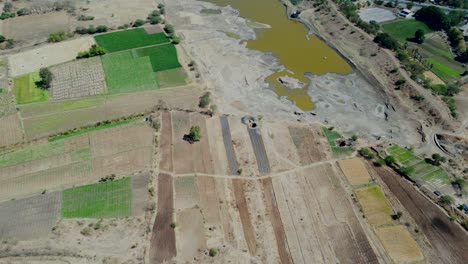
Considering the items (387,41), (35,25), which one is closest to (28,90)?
(35,25)

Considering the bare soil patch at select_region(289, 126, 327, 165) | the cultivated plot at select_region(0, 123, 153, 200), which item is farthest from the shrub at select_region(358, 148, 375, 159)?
the cultivated plot at select_region(0, 123, 153, 200)

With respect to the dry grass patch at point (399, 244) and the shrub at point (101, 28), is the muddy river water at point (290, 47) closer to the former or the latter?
the dry grass patch at point (399, 244)

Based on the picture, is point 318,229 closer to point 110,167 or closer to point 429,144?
point 429,144

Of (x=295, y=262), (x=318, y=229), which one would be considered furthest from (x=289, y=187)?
(x=295, y=262)

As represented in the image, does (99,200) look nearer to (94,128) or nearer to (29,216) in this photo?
(29,216)

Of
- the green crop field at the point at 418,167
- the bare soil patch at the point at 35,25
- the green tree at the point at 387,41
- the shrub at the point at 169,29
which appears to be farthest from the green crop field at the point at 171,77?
the green tree at the point at 387,41
